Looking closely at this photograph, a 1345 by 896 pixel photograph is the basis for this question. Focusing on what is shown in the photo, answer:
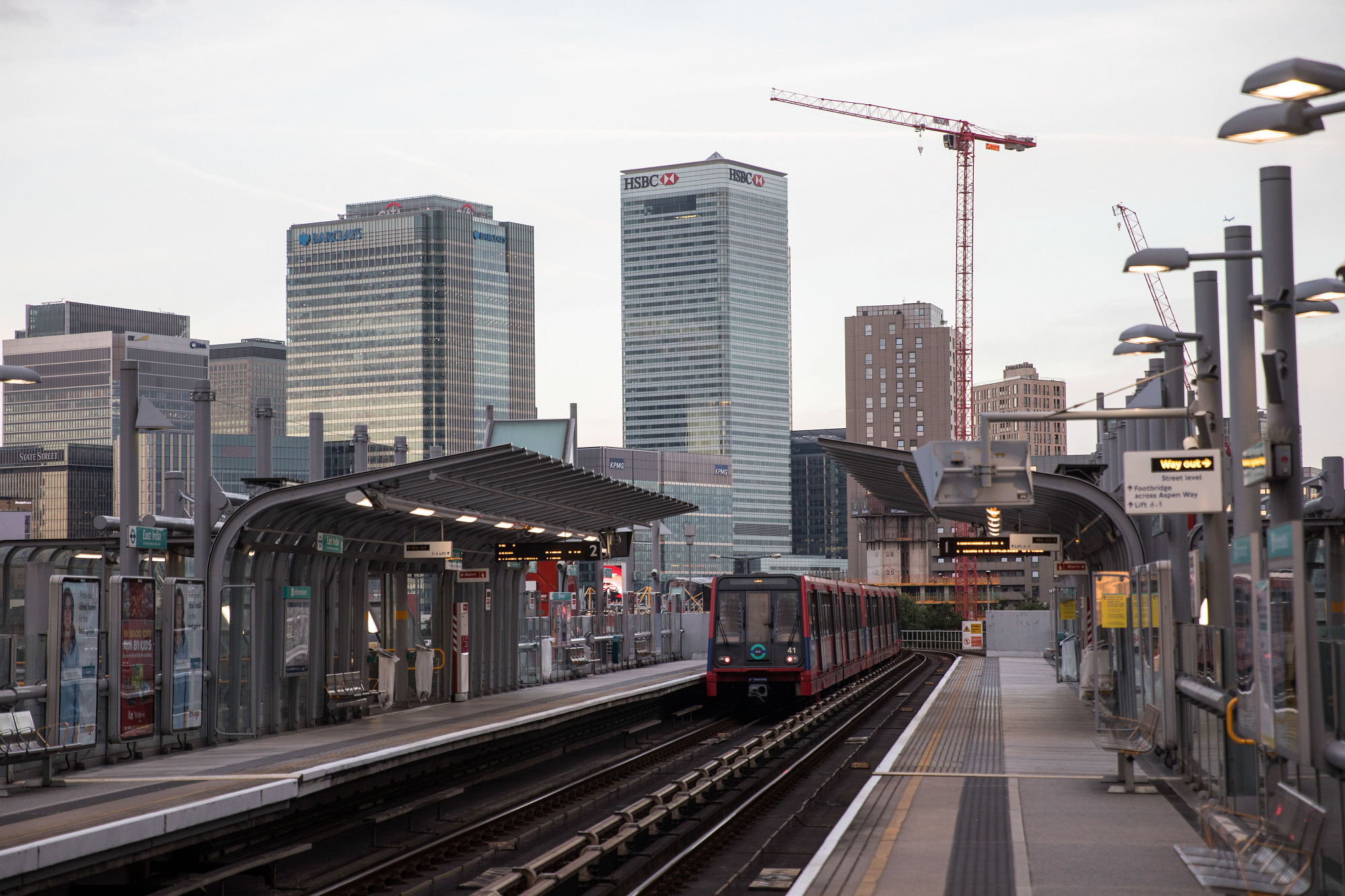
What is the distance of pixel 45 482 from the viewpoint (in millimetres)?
157250

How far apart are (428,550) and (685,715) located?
10195 millimetres

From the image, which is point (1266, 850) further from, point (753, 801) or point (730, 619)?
point (730, 619)

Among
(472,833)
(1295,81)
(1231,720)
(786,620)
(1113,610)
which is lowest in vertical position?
(472,833)

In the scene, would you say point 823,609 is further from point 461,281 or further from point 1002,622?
point 461,281

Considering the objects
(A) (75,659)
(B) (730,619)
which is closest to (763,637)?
(B) (730,619)

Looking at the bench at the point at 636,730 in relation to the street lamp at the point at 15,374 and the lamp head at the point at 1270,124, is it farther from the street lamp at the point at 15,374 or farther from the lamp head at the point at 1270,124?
the lamp head at the point at 1270,124

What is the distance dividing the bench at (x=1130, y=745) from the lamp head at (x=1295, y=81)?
7804 millimetres

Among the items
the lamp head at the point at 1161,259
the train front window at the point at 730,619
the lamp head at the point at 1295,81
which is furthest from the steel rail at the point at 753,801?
the lamp head at the point at 1295,81

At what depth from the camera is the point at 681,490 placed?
176m

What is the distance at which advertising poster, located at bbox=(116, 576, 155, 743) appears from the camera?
14.9m

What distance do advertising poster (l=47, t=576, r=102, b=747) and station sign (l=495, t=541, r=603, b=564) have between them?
416 inches

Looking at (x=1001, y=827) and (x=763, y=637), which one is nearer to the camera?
(x=1001, y=827)

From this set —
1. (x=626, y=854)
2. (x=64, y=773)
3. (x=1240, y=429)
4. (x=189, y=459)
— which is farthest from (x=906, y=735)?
(x=189, y=459)

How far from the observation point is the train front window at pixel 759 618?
26984mm
